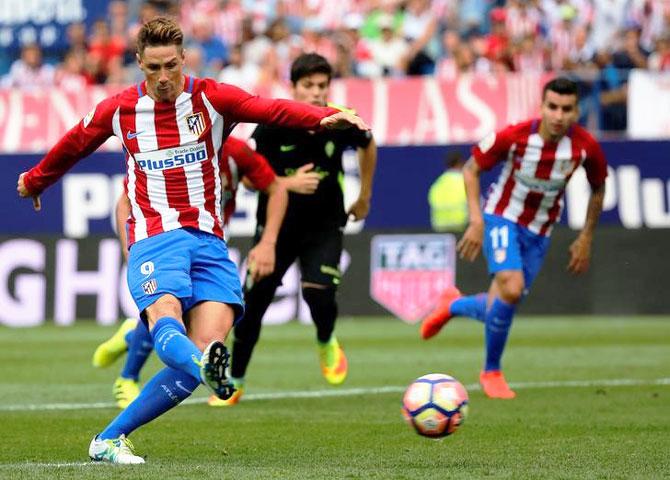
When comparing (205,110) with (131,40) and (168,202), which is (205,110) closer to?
(168,202)

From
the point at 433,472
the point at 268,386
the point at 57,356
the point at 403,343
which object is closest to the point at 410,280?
the point at 403,343

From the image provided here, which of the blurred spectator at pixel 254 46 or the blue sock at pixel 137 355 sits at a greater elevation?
the blurred spectator at pixel 254 46

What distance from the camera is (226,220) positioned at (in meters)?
9.88

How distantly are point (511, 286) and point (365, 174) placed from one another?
1.26 m

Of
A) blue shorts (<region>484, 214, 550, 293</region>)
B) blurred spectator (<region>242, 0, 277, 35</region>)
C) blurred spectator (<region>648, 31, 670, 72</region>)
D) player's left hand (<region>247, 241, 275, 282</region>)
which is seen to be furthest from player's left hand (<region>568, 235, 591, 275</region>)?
blurred spectator (<region>242, 0, 277, 35</region>)

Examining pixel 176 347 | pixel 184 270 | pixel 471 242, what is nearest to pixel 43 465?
pixel 176 347

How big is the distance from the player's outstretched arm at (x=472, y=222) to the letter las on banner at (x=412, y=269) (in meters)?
7.54

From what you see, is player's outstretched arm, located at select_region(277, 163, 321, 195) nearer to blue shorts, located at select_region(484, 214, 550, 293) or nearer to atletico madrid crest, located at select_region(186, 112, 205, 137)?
blue shorts, located at select_region(484, 214, 550, 293)

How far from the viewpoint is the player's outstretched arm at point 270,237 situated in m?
8.37

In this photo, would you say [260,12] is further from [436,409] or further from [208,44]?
[436,409]

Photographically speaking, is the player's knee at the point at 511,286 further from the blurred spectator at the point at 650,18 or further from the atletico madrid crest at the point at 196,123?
the blurred spectator at the point at 650,18

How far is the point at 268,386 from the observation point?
1105cm

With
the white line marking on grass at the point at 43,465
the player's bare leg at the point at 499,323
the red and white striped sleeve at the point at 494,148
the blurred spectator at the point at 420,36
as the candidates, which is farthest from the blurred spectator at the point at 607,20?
the white line marking on grass at the point at 43,465

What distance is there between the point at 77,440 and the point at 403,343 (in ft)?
24.7
